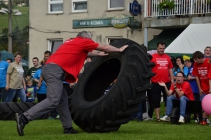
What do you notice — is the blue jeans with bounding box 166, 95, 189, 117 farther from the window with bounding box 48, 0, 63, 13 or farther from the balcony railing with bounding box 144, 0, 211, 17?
the window with bounding box 48, 0, 63, 13

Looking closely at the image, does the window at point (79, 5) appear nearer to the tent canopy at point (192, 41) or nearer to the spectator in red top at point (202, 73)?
the tent canopy at point (192, 41)

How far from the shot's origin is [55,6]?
1319 inches

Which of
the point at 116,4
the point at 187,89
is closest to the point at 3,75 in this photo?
the point at 187,89

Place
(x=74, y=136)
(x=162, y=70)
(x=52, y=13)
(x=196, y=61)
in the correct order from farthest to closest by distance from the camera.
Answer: (x=52, y=13), (x=162, y=70), (x=196, y=61), (x=74, y=136)

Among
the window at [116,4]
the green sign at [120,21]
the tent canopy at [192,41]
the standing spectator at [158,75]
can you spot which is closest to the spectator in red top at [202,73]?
the standing spectator at [158,75]

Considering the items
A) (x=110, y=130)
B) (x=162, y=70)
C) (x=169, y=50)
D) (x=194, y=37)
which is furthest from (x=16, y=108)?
(x=194, y=37)

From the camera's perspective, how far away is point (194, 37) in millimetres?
25125

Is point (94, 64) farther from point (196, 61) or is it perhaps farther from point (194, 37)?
point (194, 37)

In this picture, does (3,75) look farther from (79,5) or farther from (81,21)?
(79,5)

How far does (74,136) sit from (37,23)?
2425 centimetres

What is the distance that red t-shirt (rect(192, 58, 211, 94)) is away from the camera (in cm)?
1412

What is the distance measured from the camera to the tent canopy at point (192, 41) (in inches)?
938

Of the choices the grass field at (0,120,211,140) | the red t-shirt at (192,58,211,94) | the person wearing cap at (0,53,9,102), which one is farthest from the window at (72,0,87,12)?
the grass field at (0,120,211,140)

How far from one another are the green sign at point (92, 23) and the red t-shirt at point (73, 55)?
20742mm
